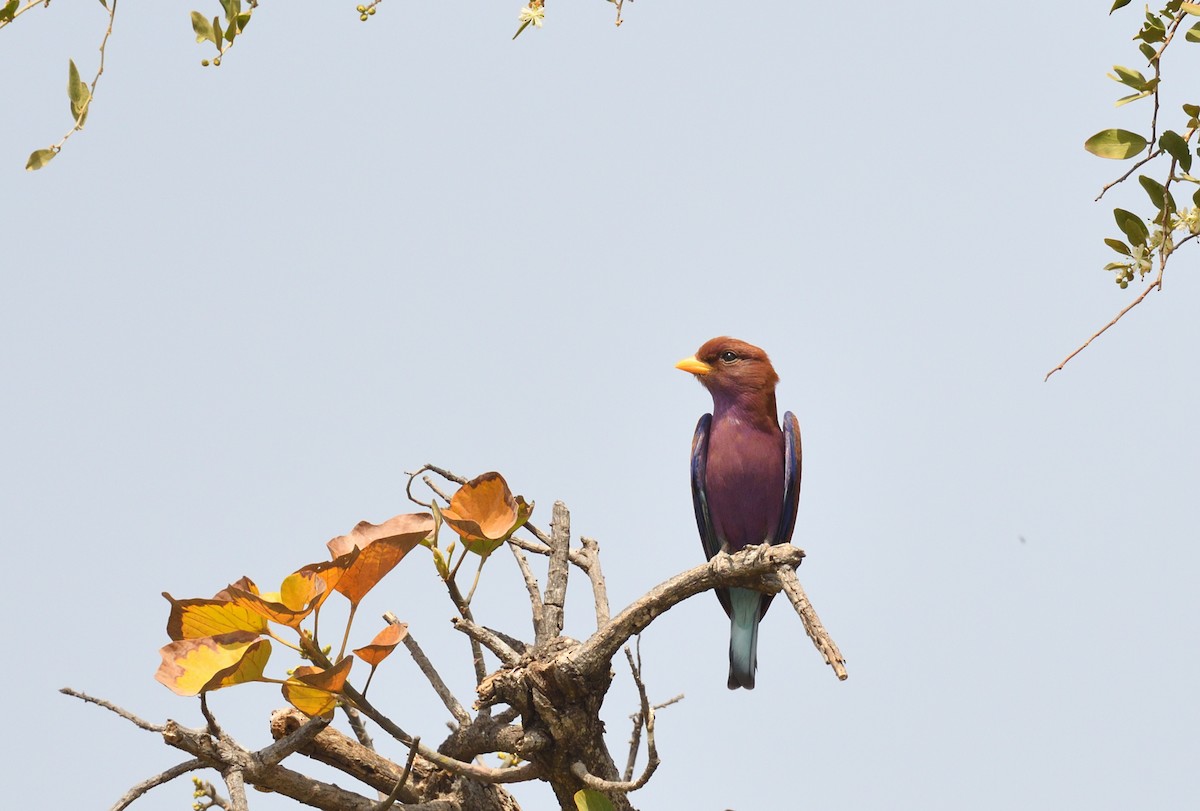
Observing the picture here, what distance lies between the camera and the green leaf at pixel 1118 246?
305 cm

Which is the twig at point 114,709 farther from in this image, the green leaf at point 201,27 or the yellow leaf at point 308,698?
the green leaf at point 201,27

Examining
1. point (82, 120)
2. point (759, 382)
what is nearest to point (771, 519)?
point (759, 382)

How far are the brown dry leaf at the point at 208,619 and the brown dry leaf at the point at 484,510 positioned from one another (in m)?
0.54

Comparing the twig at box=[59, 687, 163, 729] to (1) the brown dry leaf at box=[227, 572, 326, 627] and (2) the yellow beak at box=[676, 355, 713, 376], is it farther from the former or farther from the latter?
(2) the yellow beak at box=[676, 355, 713, 376]

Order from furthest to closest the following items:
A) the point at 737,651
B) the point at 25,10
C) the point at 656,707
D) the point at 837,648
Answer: the point at 737,651 < the point at 656,707 < the point at 25,10 < the point at 837,648

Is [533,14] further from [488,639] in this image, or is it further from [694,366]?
[694,366]

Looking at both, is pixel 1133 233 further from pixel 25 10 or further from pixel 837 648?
pixel 25 10

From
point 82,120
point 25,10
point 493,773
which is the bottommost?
point 493,773

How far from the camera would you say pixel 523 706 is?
3465 mm

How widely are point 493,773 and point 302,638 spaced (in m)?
0.70

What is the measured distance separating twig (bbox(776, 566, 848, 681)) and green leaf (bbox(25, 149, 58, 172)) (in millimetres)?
2001

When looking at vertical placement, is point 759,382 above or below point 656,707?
above

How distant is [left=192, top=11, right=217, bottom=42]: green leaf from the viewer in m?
3.28

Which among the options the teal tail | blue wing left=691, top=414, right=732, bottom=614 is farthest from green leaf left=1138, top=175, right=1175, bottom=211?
blue wing left=691, top=414, right=732, bottom=614
